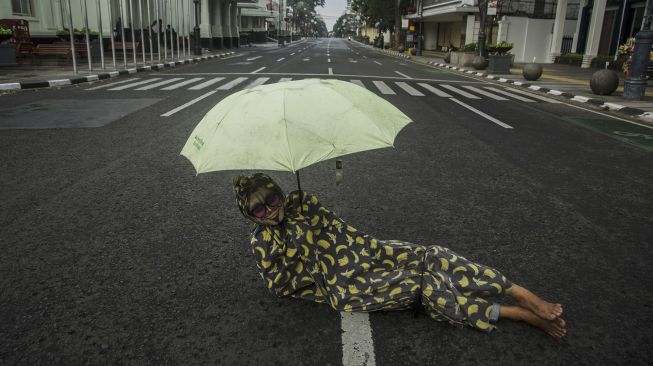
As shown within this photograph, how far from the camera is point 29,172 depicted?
5.41 meters

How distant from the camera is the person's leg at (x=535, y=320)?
2555mm

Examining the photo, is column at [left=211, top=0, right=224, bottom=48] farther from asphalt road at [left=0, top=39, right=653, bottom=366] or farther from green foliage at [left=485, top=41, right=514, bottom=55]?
asphalt road at [left=0, top=39, right=653, bottom=366]

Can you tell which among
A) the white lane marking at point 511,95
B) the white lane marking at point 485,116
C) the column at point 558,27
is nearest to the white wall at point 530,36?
the column at point 558,27

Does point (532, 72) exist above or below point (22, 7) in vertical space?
below

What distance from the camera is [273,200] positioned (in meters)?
2.45

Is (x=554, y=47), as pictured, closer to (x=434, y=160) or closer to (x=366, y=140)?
(x=434, y=160)

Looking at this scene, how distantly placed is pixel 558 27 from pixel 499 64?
35.5 ft

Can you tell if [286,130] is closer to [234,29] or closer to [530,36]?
[530,36]

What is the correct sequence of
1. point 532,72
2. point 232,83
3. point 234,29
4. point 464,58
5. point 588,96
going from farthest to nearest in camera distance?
1. point 234,29
2. point 464,58
3. point 532,72
4. point 232,83
5. point 588,96

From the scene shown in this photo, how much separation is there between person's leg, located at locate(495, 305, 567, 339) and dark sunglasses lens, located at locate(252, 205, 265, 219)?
136 centimetres

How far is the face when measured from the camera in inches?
95.3

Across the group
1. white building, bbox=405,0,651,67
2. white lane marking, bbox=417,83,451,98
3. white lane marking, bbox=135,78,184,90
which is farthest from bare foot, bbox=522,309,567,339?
white building, bbox=405,0,651,67

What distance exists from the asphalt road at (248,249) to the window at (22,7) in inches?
770

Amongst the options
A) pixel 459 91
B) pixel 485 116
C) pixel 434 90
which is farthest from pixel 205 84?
pixel 485 116
